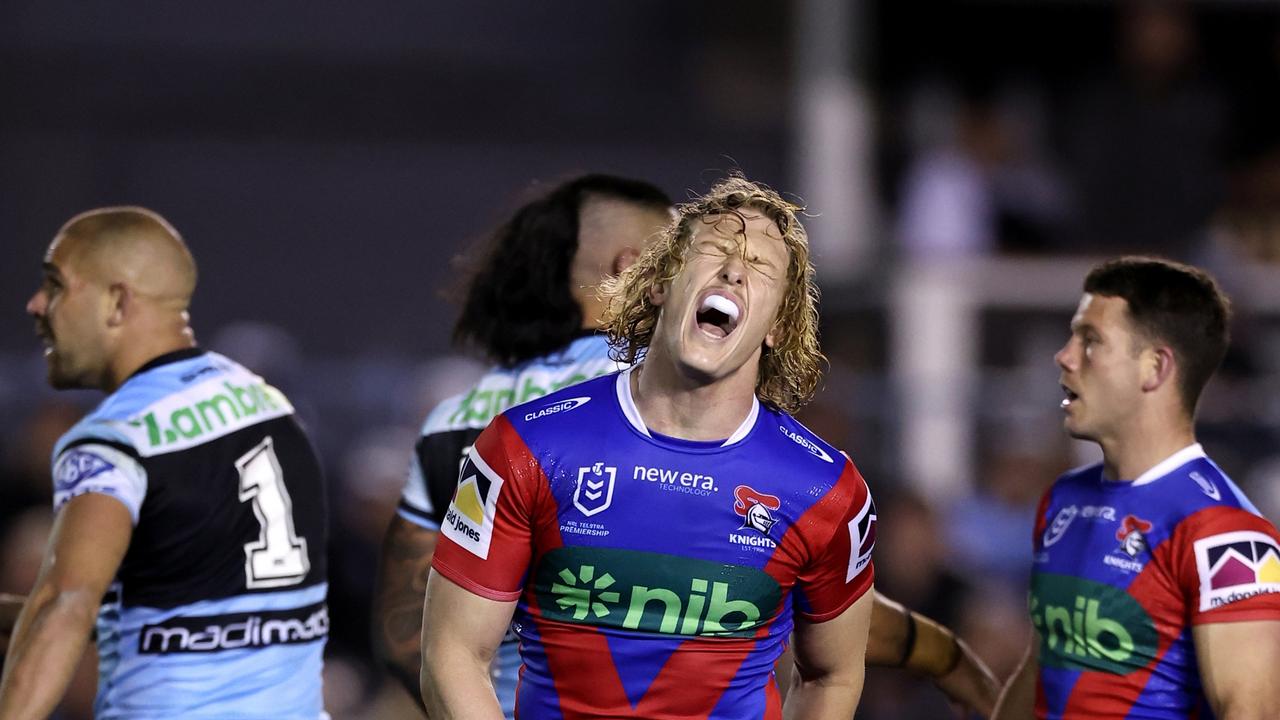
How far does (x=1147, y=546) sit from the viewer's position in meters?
4.23

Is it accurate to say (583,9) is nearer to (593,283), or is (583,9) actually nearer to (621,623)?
(593,283)

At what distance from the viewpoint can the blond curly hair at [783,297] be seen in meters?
3.64

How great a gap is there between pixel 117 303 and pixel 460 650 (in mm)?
1721

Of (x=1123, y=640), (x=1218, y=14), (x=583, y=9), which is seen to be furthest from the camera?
(x=583, y=9)

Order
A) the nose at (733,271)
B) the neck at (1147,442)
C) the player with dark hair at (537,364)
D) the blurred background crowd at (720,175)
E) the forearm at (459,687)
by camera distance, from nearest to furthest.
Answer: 1. the forearm at (459,687)
2. the nose at (733,271)
3. the neck at (1147,442)
4. the player with dark hair at (537,364)
5. the blurred background crowd at (720,175)

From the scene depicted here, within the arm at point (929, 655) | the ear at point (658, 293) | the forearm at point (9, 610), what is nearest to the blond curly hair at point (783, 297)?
the ear at point (658, 293)

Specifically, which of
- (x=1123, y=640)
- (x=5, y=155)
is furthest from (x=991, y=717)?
(x=5, y=155)

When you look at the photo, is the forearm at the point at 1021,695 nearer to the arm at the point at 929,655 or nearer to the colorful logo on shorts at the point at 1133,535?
the arm at the point at 929,655

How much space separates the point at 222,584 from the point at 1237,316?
22.8ft

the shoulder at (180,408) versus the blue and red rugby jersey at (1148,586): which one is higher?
the shoulder at (180,408)

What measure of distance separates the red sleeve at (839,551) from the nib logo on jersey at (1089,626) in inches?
35.9

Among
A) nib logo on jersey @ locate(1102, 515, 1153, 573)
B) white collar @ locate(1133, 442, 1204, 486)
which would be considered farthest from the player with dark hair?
white collar @ locate(1133, 442, 1204, 486)

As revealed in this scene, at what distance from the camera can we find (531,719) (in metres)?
3.54

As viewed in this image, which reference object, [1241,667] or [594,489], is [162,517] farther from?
[1241,667]
